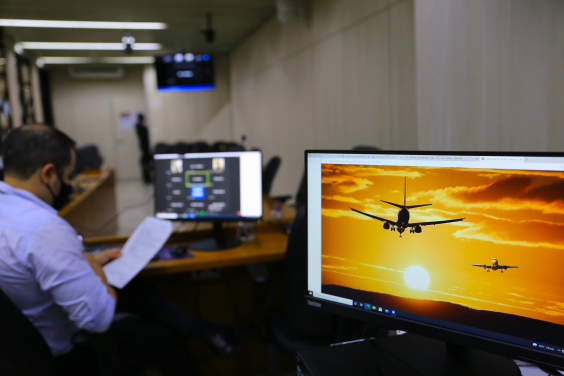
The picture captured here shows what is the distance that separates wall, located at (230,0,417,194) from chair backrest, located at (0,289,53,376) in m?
2.65

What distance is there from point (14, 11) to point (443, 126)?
5700 mm

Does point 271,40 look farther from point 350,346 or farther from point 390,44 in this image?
point 350,346

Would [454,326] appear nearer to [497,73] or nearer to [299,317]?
[299,317]

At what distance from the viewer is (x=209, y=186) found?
2.10 meters

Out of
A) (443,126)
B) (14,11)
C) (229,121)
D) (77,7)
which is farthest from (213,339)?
(229,121)

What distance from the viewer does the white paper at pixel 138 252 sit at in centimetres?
176

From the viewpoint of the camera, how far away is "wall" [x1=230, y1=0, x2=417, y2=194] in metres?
3.14

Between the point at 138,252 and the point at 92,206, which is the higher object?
the point at 138,252

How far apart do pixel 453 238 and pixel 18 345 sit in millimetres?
1250

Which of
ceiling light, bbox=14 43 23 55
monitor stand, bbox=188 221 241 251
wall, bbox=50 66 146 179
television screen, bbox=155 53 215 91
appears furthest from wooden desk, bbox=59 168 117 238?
wall, bbox=50 66 146 179

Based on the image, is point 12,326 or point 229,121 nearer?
point 12,326

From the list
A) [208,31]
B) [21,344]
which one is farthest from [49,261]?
[208,31]

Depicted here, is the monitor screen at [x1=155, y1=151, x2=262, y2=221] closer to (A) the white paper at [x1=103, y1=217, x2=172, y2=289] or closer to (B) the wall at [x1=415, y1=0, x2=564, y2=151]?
(A) the white paper at [x1=103, y1=217, x2=172, y2=289]

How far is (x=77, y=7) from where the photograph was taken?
5105 millimetres
